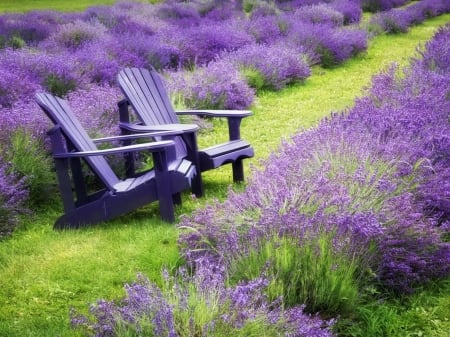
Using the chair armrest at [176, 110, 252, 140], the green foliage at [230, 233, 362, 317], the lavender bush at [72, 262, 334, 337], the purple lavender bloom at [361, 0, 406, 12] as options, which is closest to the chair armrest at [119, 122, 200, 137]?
the chair armrest at [176, 110, 252, 140]

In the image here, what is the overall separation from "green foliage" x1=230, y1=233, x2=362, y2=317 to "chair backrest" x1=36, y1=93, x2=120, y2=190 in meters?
1.47

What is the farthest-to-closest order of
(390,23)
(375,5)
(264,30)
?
(375,5) < (390,23) < (264,30)

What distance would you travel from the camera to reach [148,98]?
472 cm

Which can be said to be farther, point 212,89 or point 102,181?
point 212,89

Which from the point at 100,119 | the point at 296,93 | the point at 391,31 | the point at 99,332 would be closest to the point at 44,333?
the point at 99,332

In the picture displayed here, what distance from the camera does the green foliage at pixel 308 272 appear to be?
262cm

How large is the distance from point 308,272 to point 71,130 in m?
1.95

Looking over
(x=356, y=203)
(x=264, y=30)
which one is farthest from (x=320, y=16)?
(x=356, y=203)

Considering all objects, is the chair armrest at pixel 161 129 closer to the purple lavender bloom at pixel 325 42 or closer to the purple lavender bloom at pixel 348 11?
the purple lavender bloom at pixel 325 42

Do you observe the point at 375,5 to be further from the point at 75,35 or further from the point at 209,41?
the point at 75,35

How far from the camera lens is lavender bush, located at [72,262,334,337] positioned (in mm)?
2170

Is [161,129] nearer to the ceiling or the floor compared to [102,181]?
nearer to the ceiling

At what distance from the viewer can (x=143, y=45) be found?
8.66 m

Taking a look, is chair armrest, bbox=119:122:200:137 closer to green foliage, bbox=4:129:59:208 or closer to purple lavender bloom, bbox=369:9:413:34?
green foliage, bbox=4:129:59:208
